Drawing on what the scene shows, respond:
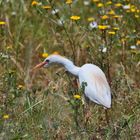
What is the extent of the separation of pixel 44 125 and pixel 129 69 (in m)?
1.38

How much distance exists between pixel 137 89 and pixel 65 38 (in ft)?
4.08

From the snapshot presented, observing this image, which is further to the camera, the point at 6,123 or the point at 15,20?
the point at 15,20

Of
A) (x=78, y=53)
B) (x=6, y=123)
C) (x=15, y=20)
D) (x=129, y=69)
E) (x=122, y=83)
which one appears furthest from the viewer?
(x=15, y=20)

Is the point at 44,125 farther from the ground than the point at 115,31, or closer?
closer

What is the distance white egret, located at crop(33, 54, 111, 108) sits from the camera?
4816 mm

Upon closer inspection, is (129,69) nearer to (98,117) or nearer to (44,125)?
(98,117)

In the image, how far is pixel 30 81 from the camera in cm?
614

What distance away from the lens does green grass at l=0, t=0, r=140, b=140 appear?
4773 mm

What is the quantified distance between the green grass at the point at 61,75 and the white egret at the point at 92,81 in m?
0.12

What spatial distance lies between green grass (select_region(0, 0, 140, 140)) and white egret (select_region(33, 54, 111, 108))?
125mm

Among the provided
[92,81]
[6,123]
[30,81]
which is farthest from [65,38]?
[6,123]

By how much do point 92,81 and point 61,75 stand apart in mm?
800

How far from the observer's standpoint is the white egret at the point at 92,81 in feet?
15.8

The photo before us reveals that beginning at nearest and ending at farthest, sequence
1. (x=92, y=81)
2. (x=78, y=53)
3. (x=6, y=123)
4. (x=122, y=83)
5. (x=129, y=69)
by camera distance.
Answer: (x=6, y=123) < (x=92, y=81) < (x=122, y=83) < (x=129, y=69) < (x=78, y=53)
